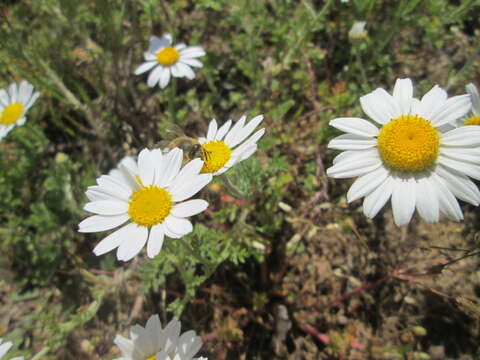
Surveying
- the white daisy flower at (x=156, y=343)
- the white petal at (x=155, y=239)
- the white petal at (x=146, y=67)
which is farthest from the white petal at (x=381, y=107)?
the white petal at (x=146, y=67)

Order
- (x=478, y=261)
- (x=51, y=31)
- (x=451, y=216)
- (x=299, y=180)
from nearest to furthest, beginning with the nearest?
(x=451, y=216) < (x=478, y=261) < (x=299, y=180) < (x=51, y=31)

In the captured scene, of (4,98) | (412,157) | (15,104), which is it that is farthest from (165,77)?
(412,157)

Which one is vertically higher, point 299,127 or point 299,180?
point 299,127

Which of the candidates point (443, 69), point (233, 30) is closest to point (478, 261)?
point (443, 69)

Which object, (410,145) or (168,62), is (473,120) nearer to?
(410,145)

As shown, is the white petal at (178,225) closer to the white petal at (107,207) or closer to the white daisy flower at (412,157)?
the white petal at (107,207)

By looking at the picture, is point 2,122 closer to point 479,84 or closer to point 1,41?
point 1,41

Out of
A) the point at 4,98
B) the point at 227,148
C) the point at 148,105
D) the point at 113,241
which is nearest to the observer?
the point at 113,241
